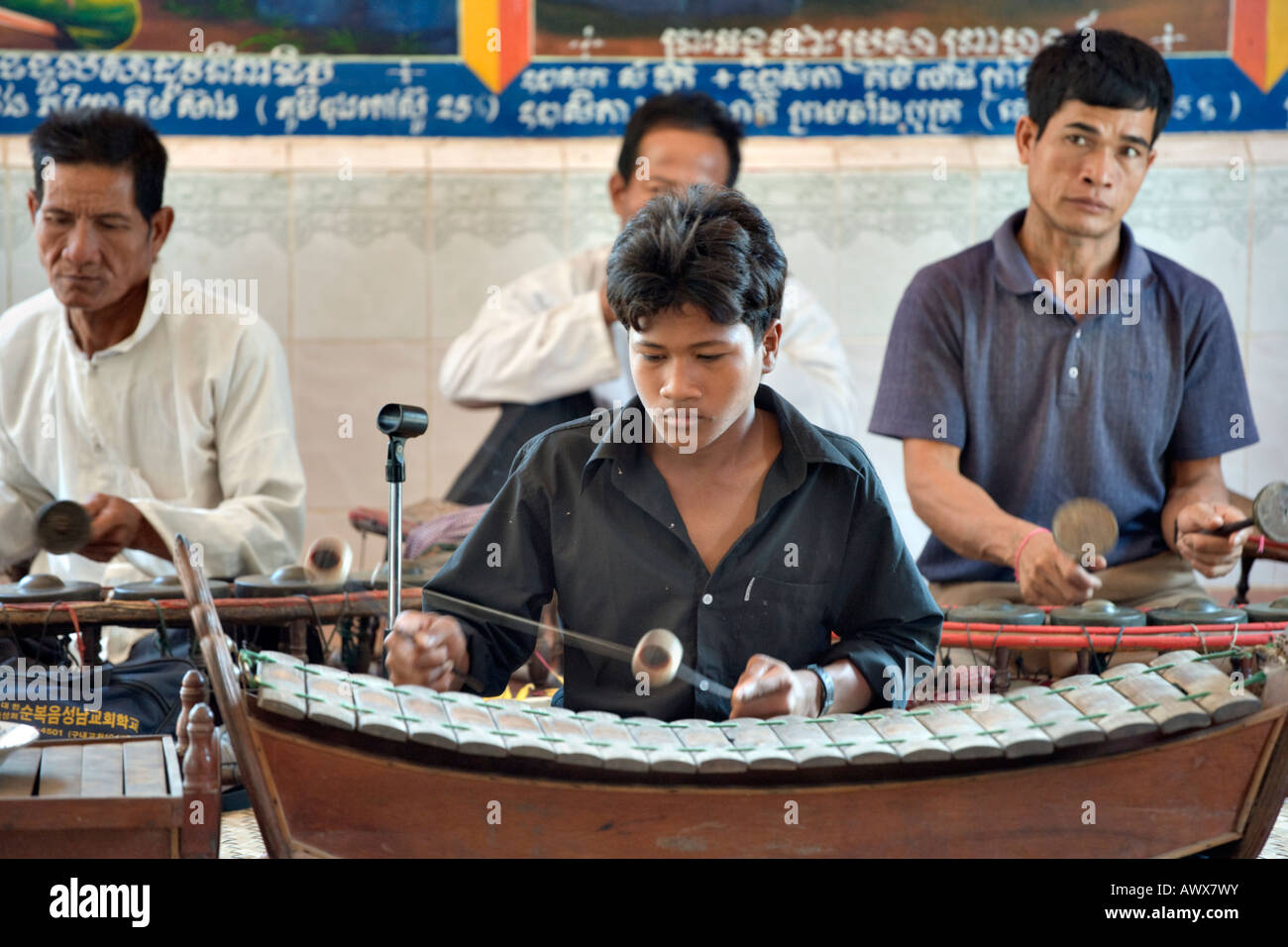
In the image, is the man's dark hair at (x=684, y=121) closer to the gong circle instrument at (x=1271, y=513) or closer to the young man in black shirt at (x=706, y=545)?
the gong circle instrument at (x=1271, y=513)

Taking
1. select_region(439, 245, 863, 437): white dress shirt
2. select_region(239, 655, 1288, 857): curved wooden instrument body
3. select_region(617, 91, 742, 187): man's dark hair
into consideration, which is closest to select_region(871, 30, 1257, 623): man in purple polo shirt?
select_region(439, 245, 863, 437): white dress shirt

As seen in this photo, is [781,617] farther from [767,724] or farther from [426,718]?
[426,718]

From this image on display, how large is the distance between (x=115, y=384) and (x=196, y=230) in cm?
147

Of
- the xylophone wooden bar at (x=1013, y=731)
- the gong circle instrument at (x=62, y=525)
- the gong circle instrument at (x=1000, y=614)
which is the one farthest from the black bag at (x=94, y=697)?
the gong circle instrument at (x=1000, y=614)

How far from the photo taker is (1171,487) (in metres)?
3.75

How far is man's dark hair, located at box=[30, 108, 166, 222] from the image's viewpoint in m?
3.78

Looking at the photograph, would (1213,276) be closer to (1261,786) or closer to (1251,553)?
(1251,553)

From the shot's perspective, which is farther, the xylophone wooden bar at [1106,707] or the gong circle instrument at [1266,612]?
the gong circle instrument at [1266,612]

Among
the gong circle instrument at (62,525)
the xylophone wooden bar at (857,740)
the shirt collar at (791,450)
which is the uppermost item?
the shirt collar at (791,450)

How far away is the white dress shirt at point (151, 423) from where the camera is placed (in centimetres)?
383

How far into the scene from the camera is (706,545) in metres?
2.34

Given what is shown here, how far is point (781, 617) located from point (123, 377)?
2284 millimetres

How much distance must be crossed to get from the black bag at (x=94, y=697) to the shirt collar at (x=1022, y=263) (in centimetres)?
216
